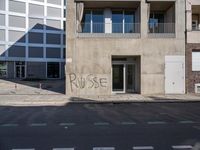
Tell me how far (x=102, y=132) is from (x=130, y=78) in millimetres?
14318

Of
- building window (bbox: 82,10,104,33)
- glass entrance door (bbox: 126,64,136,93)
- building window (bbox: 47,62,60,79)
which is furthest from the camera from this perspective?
building window (bbox: 47,62,60,79)

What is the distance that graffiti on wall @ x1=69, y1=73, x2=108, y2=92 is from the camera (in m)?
21.1

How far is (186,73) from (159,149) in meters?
15.9

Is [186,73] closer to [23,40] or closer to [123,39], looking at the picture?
[123,39]

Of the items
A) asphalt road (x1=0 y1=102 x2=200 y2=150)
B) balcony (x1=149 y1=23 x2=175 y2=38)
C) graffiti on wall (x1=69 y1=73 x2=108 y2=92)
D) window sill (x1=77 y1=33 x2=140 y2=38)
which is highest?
balcony (x1=149 y1=23 x2=175 y2=38)

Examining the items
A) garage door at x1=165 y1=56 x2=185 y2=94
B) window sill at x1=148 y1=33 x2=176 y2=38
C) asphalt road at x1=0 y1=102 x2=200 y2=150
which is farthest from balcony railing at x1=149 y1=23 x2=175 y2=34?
asphalt road at x1=0 y1=102 x2=200 y2=150

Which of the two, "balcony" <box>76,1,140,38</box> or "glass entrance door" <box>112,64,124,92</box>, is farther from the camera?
"glass entrance door" <box>112,64,124,92</box>

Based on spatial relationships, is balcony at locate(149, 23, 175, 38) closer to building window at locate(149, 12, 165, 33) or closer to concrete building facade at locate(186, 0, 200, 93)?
building window at locate(149, 12, 165, 33)

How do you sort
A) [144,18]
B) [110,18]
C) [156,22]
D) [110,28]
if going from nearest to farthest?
[144,18]
[110,28]
[110,18]
[156,22]

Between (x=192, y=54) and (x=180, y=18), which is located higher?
(x=180, y=18)

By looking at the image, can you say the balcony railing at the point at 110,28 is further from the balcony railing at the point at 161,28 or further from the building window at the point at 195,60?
the building window at the point at 195,60

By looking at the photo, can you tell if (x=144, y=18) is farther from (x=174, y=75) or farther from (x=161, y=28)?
(x=174, y=75)

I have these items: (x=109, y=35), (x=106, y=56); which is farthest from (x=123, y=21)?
(x=106, y=56)

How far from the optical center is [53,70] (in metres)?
57.4
